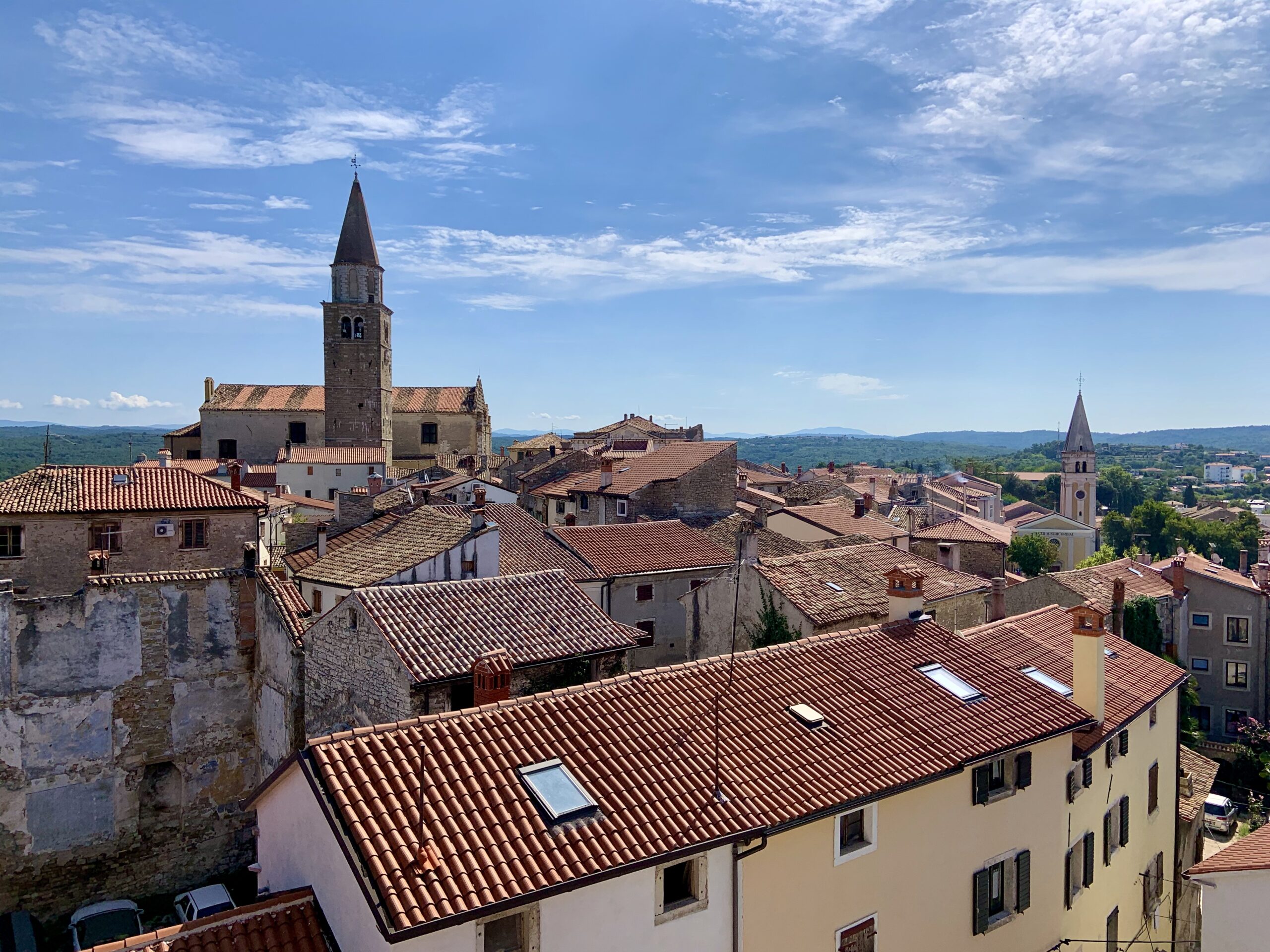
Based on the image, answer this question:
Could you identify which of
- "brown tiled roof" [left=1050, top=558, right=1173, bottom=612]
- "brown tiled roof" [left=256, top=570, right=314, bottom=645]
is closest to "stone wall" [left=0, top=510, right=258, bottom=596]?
"brown tiled roof" [left=256, top=570, right=314, bottom=645]

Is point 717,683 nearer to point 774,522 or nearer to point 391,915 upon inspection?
point 391,915

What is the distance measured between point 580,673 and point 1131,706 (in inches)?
478

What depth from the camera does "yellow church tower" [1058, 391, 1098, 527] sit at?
327 feet

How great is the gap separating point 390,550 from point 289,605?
11.7 feet

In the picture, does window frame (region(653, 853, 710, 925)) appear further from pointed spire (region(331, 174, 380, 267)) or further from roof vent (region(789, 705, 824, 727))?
pointed spire (region(331, 174, 380, 267))

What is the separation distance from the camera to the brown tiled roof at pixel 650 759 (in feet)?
31.0

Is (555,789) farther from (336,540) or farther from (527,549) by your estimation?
(336,540)

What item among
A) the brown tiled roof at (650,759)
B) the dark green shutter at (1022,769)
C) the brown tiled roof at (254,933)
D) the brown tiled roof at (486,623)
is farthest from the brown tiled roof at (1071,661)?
the brown tiled roof at (254,933)

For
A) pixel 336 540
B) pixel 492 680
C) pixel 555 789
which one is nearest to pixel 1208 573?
pixel 336 540

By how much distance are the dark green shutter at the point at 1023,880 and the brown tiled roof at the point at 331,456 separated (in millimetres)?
65871

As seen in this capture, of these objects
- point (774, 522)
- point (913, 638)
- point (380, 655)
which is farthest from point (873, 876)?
point (774, 522)

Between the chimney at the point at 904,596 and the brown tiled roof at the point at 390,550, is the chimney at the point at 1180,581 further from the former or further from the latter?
the brown tiled roof at the point at 390,550

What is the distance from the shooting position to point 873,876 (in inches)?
504

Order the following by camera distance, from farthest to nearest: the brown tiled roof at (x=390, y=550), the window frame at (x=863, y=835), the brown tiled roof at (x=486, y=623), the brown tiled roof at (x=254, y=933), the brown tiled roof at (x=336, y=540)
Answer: the brown tiled roof at (x=336, y=540) → the brown tiled roof at (x=390, y=550) → the brown tiled roof at (x=486, y=623) → the window frame at (x=863, y=835) → the brown tiled roof at (x=254, y=933)
